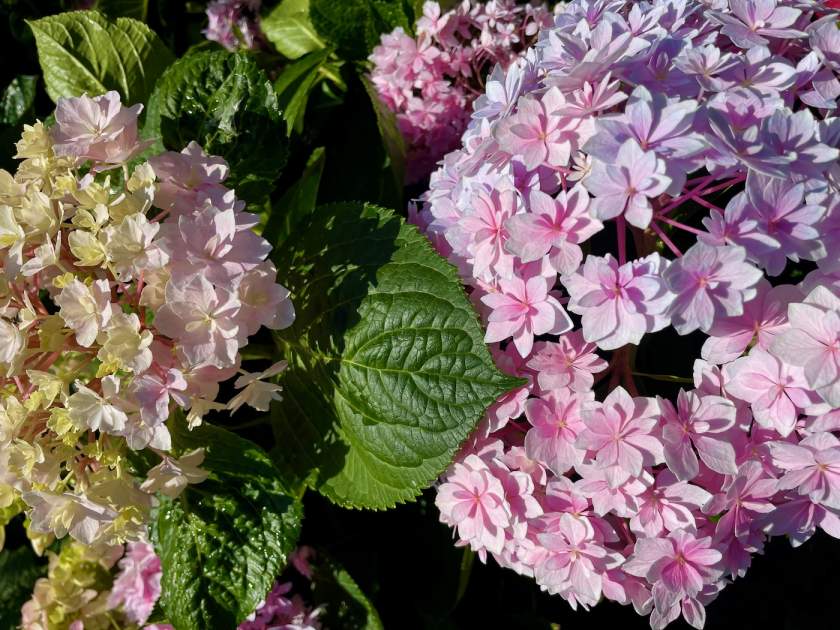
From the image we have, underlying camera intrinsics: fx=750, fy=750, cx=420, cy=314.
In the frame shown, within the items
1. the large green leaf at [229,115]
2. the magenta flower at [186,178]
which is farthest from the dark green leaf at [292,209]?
the magenta flower at [186,178]

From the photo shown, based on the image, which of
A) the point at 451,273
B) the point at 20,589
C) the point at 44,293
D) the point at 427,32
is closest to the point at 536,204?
the point at 451,273

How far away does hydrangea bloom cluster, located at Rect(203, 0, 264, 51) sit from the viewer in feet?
3.92

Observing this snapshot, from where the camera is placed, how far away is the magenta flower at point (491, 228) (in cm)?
58

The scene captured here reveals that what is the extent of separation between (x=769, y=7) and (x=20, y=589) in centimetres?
119

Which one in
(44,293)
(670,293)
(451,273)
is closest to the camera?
(670,293)

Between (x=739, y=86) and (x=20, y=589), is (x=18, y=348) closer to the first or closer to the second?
(x=739, y=86)

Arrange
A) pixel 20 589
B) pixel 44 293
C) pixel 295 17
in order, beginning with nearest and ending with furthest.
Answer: pixel 44 293 → pixel 20 589 → pixel 295 17

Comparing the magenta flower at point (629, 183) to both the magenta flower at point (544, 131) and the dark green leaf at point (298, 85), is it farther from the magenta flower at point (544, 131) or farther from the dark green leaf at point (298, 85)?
the dark green leaf at point (298, 85)

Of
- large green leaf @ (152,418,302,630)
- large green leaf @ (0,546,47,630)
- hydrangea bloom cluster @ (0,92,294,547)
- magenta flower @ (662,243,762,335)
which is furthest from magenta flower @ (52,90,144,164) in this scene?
large green leaf @ (0,546,47,630)

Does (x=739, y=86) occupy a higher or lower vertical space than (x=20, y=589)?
higher

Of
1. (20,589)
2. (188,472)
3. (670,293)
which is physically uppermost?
(670,293)

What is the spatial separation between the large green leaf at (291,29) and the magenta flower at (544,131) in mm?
672

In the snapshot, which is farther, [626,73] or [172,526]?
[172,526]

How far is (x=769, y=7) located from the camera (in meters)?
0.60
